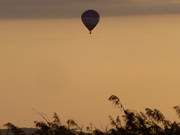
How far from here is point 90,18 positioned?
79062mm

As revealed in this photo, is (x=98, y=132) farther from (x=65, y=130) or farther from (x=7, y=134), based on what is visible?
(x=7, y=134)

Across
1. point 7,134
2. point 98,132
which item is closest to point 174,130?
point 98,132

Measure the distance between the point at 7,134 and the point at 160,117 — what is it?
4417 millimetres

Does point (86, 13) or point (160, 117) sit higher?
point (86, 13)

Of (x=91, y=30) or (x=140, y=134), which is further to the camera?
(x=91, y=30)

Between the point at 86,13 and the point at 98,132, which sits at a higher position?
the point at 86,13

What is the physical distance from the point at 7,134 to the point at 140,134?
12.4 ft

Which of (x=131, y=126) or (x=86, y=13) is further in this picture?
(x=86, y=13)

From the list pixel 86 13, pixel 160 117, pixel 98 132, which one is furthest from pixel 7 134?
pixel 86 13

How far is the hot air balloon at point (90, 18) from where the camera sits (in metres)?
78.8

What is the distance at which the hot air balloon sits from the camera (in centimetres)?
7884

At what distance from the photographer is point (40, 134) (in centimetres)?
2634

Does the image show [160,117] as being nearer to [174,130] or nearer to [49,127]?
[174,130]

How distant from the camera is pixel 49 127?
26.8 meters
